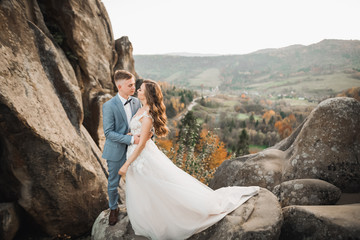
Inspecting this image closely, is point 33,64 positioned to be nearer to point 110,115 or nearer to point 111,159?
point 110,115

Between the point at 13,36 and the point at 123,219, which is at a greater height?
the point at 13,36

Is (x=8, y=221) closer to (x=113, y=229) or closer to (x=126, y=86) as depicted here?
(x=113, y=229)

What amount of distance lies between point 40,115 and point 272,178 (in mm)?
7193

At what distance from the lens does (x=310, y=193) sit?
15.4ft

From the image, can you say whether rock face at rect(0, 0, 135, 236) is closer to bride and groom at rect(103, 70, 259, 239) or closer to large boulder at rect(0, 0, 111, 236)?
large boulder at rect(0, 0, 111, 236)

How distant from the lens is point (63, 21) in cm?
876

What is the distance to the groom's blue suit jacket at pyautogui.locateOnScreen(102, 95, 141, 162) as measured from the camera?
442cm

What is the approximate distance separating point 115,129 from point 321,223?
14.6ft

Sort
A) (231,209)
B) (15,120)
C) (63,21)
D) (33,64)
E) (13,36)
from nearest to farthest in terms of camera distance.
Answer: (231,209)
(15,120)
(13,36)
(33,64)
(63,21)

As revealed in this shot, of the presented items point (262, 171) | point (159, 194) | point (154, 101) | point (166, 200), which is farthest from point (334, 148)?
point (154, 101)

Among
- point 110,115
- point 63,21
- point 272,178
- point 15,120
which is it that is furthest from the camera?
point 63,21

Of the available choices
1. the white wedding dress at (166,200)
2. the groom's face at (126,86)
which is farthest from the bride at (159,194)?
the groom's face at (126,86)

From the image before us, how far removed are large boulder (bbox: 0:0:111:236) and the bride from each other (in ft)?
8.95

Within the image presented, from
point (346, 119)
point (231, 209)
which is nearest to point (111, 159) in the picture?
point (231, 209)
